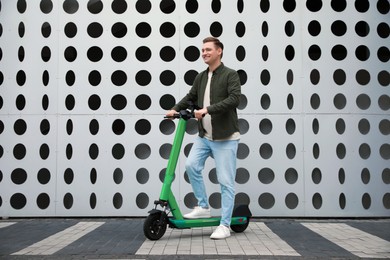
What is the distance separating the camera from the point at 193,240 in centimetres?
547

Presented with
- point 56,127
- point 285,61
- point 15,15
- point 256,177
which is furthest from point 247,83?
point 15,15

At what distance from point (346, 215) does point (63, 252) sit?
4.33 m

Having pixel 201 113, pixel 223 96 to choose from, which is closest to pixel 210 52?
pixel 223 96

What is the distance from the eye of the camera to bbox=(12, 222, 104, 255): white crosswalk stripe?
15.7 feet

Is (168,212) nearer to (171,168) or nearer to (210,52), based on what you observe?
(171,168)

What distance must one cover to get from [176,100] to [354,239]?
3233 millimetres

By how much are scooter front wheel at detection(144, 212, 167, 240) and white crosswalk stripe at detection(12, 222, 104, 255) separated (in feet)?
2.72

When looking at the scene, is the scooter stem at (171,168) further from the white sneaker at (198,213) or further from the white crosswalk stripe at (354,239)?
the white crosswalk stripe at (354,239)

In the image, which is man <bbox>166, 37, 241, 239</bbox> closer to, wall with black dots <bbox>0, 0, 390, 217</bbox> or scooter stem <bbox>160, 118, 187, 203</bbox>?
scooter stem <bbox>160, 118, 187, 203</bbox>

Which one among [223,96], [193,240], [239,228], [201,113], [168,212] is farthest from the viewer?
[239,228]

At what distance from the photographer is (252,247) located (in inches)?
198

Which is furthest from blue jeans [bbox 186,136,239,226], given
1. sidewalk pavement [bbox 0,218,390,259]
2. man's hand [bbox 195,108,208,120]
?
man's hand [bbox 195,108,208,120]

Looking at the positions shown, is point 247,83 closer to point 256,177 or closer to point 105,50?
point 256,177

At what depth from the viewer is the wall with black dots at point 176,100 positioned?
7.42 meters
